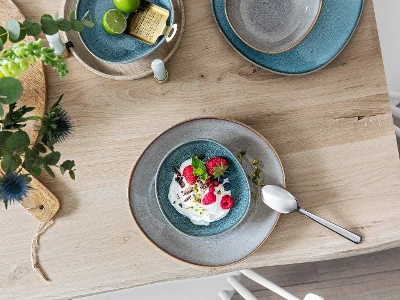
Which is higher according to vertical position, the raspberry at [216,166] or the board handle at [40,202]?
the raspberry at [216,166]

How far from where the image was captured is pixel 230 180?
3.21 ft

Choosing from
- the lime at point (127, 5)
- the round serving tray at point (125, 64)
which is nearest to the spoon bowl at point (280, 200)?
the round serving tray at point (125, 64)

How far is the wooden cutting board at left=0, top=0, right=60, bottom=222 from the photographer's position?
97cm

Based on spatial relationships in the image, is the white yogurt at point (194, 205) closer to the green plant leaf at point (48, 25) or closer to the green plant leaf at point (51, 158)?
the green plant leaf at point (51, 158)

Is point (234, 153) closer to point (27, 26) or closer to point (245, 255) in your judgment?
point (245, 255)

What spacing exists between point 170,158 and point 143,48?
22 centimetres

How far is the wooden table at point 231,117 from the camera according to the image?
38.4 inches

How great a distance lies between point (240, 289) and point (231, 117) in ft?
1.54

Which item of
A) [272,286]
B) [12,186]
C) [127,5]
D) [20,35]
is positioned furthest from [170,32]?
[272,286]

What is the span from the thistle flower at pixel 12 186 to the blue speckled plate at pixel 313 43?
0.46 meters

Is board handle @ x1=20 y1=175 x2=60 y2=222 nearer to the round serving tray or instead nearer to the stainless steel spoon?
the round serving tray

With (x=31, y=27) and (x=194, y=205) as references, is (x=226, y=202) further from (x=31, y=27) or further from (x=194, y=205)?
(x=31, y=27)

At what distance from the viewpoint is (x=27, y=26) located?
0.75m

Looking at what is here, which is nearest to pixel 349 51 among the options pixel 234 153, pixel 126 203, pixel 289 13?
pixel 289 13
